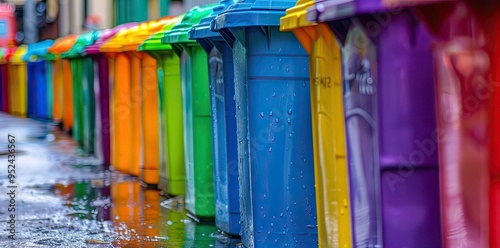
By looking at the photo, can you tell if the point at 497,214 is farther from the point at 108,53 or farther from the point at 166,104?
the point at 108,53

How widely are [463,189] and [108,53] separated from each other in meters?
7.06

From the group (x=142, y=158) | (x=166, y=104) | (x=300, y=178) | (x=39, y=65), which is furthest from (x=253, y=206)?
(x=39, y=65)

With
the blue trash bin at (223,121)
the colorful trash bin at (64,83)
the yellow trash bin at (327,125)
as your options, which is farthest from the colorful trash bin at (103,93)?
the yellow trash bin at (327,125)

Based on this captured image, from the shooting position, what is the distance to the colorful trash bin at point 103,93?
36.7 ft

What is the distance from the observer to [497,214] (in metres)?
3.52

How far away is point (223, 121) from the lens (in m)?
6.38

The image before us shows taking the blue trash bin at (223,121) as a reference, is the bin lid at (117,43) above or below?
above

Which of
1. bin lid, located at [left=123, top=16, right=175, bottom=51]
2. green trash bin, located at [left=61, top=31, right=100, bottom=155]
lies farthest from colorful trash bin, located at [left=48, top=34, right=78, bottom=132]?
bin lid, located at [left=123, top=16, right=175, bottom=51]

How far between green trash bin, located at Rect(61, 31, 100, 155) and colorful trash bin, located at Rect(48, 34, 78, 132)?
52.6 inches

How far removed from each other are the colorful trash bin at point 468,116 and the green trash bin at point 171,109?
192 inches

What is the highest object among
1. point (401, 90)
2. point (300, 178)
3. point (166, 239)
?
point (401, 90)

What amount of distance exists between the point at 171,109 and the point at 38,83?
1096 cm

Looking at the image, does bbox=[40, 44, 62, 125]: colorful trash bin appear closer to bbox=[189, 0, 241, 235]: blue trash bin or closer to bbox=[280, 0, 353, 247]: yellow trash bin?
bbox=[189, 0, 241, 235]: blue trash bin

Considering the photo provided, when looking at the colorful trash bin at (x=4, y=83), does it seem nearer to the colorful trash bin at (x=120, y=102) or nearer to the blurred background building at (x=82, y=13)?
the blurred background building at (x=82, y=13)
